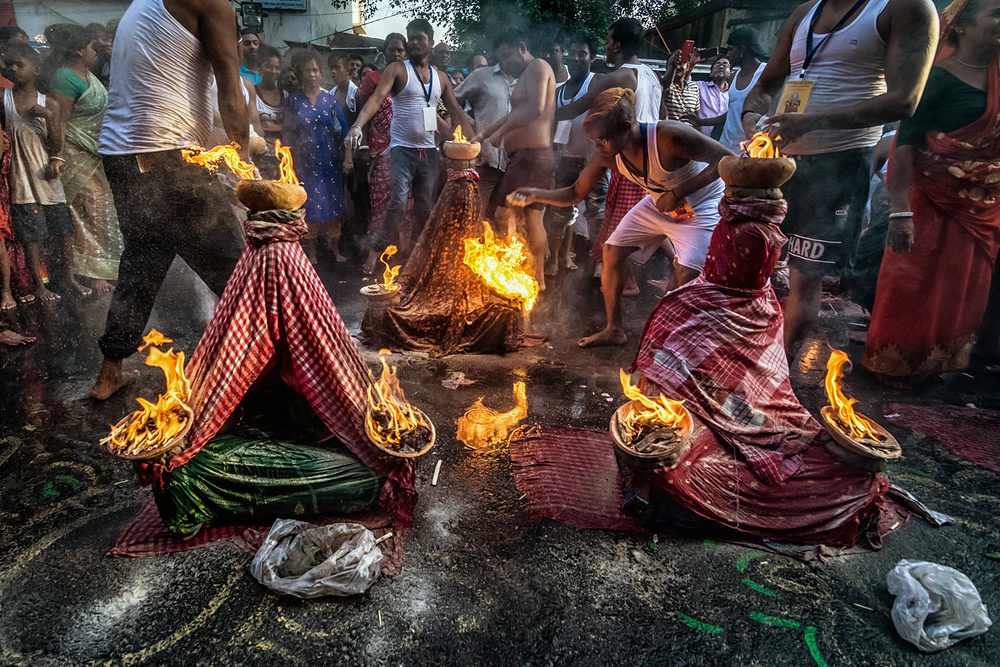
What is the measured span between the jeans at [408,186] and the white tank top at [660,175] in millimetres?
3153

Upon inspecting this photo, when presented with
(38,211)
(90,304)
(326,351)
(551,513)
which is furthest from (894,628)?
(38,211)

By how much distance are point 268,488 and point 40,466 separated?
1659 mm

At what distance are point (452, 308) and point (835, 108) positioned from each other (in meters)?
3.31

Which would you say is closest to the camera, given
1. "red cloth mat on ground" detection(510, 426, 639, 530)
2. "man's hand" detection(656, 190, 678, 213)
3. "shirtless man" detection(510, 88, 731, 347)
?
"red cloth mat on ground" detection(510, 426, 639, 530)

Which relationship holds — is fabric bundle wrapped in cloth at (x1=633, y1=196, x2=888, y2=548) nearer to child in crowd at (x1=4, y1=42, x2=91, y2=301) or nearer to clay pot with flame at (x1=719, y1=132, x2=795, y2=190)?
clay pot with flame at (x1=719, y1=132, x2=795, y2=190)

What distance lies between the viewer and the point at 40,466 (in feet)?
10.3

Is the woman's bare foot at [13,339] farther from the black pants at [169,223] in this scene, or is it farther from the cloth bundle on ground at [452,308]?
the cloth bundle on ground at [452,308]

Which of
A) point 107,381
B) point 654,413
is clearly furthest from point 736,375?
point 107,381

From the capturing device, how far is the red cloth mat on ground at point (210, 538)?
2463 mm

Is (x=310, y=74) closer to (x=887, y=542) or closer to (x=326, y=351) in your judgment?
(x=326, y=351)

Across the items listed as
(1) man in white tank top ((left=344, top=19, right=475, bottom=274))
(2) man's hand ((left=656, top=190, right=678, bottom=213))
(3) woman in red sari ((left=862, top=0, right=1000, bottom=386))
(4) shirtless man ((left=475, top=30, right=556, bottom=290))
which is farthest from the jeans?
(3) woman in red sari ((left=862, top=0, right=1000, bottom=386))

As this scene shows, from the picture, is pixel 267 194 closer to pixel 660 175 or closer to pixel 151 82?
pixel 151 82

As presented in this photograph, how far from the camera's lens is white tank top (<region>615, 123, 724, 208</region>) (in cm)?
417

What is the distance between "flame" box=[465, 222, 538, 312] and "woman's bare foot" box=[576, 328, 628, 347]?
0.74m
